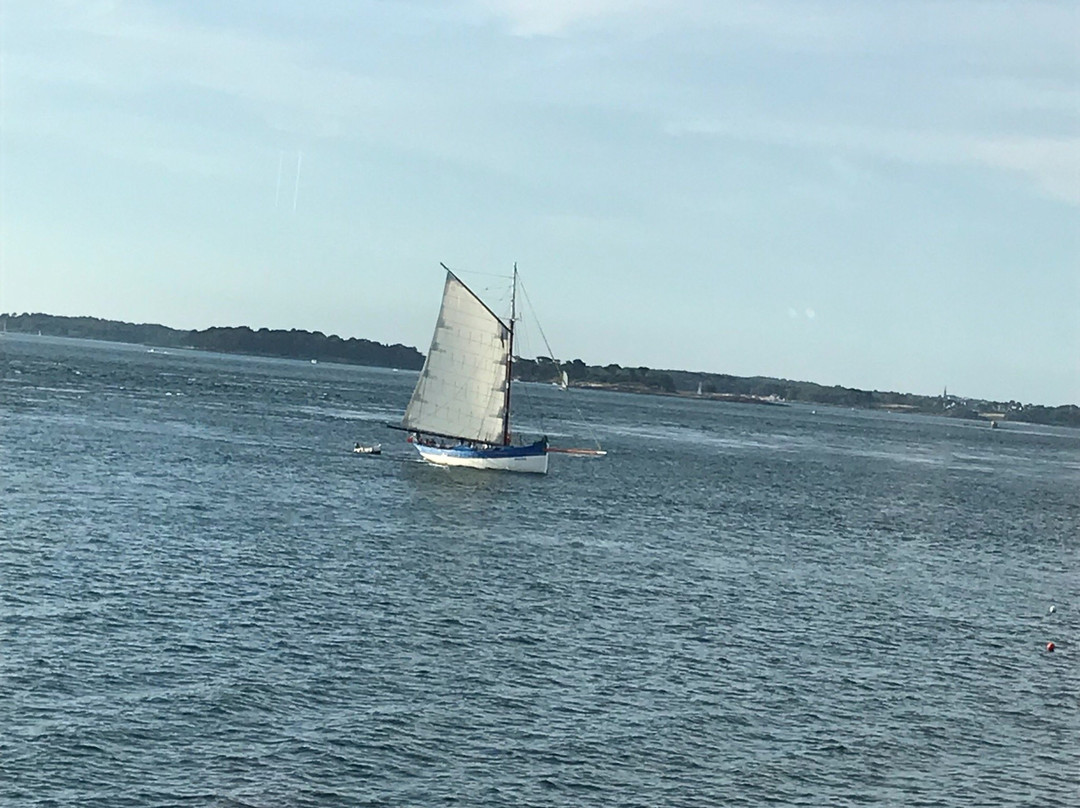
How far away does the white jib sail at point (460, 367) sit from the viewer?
10288cm

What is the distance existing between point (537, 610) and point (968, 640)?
16022 millimetres

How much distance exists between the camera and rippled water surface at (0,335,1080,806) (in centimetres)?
3281

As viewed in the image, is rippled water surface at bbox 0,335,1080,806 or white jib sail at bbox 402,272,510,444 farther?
white jib sail at bbox 402,272,510,444

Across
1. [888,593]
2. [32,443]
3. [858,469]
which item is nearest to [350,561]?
[888,593]

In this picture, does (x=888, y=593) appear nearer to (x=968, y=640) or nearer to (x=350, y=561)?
(x=968, y=640)

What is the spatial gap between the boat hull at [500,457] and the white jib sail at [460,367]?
6.04 ft

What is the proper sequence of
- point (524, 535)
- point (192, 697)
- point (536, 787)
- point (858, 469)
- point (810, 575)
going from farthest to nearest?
point (858, 469)
point (524, 535)
point (810, 575)
point (192, 697)
point (536, 787)

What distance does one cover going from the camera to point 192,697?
3625cm

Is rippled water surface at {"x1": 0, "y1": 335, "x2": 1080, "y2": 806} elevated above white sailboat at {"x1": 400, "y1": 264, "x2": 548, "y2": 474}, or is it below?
below

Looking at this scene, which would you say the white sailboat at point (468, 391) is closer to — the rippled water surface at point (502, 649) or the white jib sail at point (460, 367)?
the white jib sail at point (460, 367)

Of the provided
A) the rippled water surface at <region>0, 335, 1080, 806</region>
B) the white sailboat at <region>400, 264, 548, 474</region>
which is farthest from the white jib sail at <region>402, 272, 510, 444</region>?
the rippled water surface at <region>0, 335, 1080, 806</region>

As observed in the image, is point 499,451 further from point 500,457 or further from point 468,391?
point 468,391

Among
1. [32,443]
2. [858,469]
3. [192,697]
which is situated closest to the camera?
[192,697]

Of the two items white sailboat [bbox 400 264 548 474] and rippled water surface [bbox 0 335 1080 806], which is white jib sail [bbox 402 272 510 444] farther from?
rippled water surface [bbox 0 335 1080 806]
